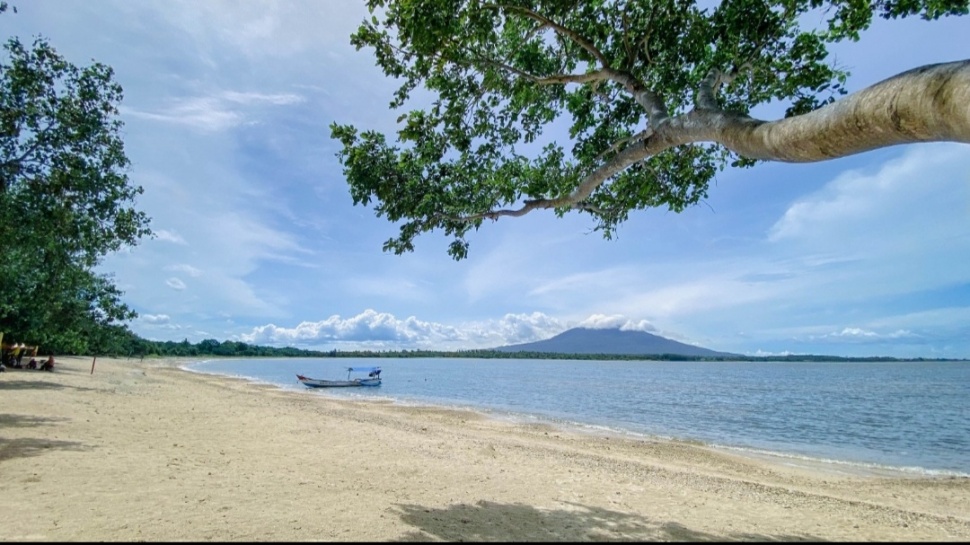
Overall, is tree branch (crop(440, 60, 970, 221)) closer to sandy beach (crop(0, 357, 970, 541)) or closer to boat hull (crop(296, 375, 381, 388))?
sandy beach (crop(0, 357, 970, 541))

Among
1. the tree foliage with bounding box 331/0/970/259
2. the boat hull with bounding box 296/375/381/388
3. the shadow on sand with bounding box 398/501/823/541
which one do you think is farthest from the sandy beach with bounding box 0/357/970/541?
the boat hull with bounding box 296/375/381/388

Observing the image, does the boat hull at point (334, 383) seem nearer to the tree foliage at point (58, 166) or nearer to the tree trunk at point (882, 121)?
the tree foliage at point (58, 166)

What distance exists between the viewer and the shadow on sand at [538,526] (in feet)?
17.3

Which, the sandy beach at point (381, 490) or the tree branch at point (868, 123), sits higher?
the tree branch at point (868, 123)

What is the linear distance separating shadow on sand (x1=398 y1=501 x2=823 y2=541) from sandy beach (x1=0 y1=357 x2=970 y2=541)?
0.10 ft

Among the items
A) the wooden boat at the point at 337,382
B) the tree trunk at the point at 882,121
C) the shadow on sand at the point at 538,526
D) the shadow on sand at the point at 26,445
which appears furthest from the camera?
the wooden boat at the point at 337,382

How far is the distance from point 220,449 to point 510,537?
7.36m

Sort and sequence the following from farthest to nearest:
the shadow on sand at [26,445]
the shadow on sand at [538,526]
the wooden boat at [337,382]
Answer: the wooden boat at [337,382], the shadow on sand at [26,445], the shadow on sand at [538,526]

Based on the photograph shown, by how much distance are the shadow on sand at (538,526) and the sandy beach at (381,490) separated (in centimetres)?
3

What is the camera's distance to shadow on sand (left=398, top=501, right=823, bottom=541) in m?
5.28

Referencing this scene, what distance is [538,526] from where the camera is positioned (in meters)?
5.78

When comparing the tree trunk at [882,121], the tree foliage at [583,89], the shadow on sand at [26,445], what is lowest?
the shadow on sand at [26,445]

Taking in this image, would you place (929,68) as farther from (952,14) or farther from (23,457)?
(23,457)

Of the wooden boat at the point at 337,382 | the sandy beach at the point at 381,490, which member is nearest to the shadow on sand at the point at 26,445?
the sandy beach at the point at 381,490
